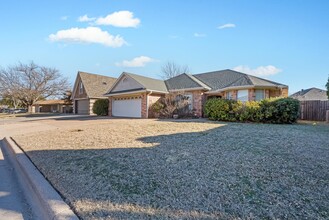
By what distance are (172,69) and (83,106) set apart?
19.7 meters

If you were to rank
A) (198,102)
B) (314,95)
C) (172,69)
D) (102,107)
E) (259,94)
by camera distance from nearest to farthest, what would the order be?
(259,94)
(198,102)
(102,107)
(314,95)
(172,69)

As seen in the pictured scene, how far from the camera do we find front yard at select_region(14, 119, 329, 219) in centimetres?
263

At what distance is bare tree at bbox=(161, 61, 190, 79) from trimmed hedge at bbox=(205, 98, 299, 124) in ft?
95.2

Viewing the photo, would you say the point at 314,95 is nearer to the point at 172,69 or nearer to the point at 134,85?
the point at 172,69

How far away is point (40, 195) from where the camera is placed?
11.3 feet

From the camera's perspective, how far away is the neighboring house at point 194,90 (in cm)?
1669

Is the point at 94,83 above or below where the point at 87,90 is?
above

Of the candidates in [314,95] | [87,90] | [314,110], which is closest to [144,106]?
[87,90]

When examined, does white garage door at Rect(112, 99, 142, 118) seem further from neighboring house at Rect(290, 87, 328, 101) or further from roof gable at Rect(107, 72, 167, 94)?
neighboring house at Rect(290, 87, 328, 101)

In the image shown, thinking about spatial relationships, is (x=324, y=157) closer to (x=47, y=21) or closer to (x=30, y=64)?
(x=47, y=21)

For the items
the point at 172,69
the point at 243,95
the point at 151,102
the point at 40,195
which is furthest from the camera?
the point at 172,69

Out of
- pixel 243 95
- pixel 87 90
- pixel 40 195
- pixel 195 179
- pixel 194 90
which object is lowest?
→ pixel 40 195

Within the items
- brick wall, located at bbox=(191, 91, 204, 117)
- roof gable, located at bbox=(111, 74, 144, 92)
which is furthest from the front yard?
roof gable, located at bbox=(111, 74, 144, 92)

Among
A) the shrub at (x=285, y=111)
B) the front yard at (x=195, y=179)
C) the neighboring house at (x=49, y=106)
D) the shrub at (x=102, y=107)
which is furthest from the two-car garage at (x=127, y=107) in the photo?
the neighboring house at (x=49, y=106)
